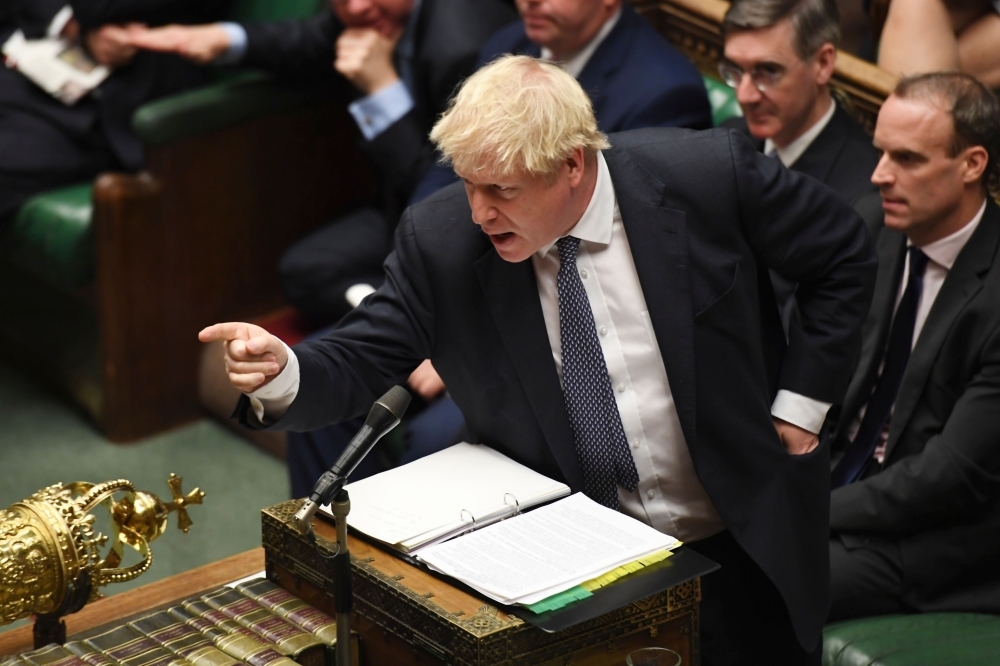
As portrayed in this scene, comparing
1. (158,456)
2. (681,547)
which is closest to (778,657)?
(681,547)

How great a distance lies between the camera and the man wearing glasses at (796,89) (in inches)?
120

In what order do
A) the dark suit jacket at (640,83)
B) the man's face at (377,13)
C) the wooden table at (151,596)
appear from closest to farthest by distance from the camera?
the wooden table at (151,596) → the dark suit jacket at (640,83) → the man's face at (377,13)

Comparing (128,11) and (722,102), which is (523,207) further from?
(128,11)

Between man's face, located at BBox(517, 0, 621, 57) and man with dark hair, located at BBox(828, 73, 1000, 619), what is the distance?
2.66 ft

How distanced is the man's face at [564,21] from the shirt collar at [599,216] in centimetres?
132

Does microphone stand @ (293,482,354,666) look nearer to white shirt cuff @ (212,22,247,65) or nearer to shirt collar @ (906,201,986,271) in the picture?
shirt collar @ (906,201,986,271)

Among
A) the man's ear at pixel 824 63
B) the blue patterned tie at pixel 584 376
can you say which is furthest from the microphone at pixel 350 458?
the man's ear at pixel 824 63

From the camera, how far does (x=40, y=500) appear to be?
7.00ft

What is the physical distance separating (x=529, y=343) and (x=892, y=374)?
1.07 meters

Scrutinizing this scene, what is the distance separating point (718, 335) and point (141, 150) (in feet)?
8.49

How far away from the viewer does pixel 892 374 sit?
2744 millimetres

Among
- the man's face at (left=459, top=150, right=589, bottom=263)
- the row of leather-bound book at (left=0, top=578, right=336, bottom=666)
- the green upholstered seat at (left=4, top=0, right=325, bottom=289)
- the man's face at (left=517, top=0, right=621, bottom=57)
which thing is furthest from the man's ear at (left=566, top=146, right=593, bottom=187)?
the green upholstered seat at (left=4, top=0, right=325, bottom=289)

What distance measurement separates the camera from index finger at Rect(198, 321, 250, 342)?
5.73 feet

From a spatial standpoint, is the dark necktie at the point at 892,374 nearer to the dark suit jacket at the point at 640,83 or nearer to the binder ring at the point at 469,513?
the dark suit jacket at the point at 640,83
